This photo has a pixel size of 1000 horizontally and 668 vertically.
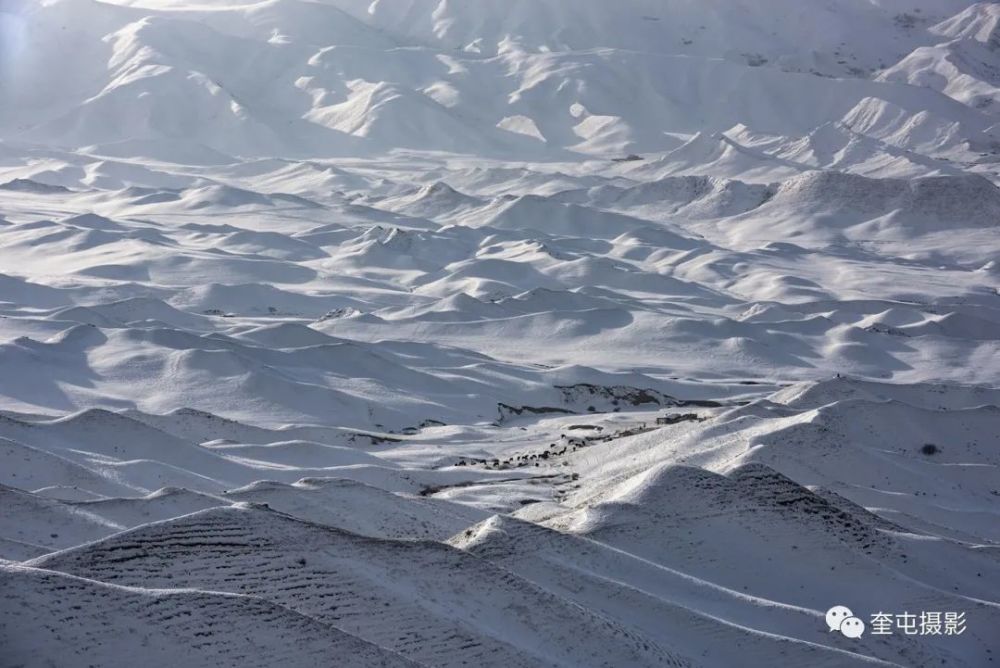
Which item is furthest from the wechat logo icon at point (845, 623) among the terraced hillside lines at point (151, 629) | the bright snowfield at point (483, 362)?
the terraced hillside lines at point (151, 629)

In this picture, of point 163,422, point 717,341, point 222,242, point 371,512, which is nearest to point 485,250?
point 222,242

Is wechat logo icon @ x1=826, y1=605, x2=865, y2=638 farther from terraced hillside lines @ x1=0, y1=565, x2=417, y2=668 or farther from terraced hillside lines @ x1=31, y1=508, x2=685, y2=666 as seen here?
terraced hillside lines @ x1=0, y1=565, x2=417, y2=668

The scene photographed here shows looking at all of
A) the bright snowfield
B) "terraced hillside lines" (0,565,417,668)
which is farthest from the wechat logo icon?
"terraced hillside lines" (0,565,417,668)

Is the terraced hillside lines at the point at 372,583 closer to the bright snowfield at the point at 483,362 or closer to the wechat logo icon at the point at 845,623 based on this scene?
the bright snowfield at the point at 483,362

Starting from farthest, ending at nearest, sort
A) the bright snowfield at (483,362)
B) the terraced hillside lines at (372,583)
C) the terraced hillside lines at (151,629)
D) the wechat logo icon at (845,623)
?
the wechat logo icon at (845,623)
the bright snowfield at (483,362)
the terraced hillside lines at (372,583)
the terraced hillside lines at (151,629)

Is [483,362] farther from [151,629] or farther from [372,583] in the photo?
[151,629]

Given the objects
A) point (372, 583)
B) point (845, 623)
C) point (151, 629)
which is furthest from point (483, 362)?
point (151, 629)
